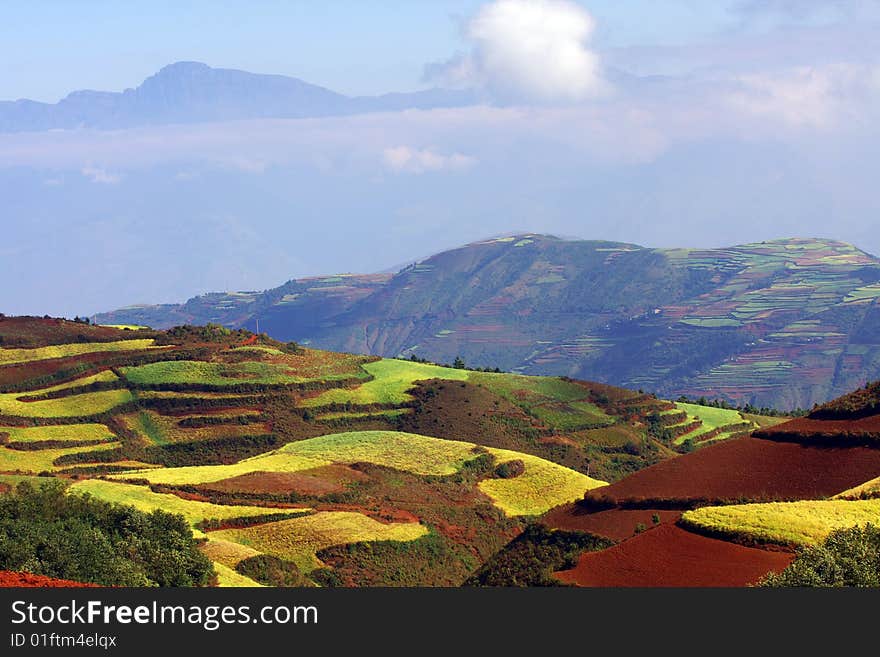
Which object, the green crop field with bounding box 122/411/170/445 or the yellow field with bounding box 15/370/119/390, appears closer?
the green crop field with bounding box 122/411/170/445

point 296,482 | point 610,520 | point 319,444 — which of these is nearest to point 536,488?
point 296,482

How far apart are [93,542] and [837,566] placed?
35.1 metres

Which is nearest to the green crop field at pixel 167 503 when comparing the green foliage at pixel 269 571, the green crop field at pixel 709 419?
the green foliage at pixel 269 571

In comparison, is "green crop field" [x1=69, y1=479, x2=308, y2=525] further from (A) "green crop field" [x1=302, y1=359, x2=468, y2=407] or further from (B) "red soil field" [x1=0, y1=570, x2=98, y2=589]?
(A) "green crop field" [x1=302, y1=359, x2=468, y2=407]

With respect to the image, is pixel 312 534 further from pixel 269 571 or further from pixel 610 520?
pixel 610 520

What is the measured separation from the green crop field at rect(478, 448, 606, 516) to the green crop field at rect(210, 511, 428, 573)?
16.8 meters

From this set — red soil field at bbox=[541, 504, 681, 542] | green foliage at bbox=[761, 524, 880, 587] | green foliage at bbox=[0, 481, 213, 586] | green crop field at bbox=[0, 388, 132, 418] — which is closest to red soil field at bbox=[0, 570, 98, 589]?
green foliage at bbox=[0, 481, 213, 586]

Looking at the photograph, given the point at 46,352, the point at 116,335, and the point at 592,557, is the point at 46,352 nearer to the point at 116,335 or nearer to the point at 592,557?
the point at 116,335

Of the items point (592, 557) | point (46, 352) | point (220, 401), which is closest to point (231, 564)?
point (592, 557)

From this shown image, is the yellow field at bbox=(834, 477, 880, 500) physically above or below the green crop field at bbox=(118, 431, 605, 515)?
above

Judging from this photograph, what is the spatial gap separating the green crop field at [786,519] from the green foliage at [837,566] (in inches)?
320

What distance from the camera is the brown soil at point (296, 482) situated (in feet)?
340

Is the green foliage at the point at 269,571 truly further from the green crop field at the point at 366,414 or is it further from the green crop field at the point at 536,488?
the green crop field at the point at 366,414

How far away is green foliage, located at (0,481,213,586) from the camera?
5600 centimetres
